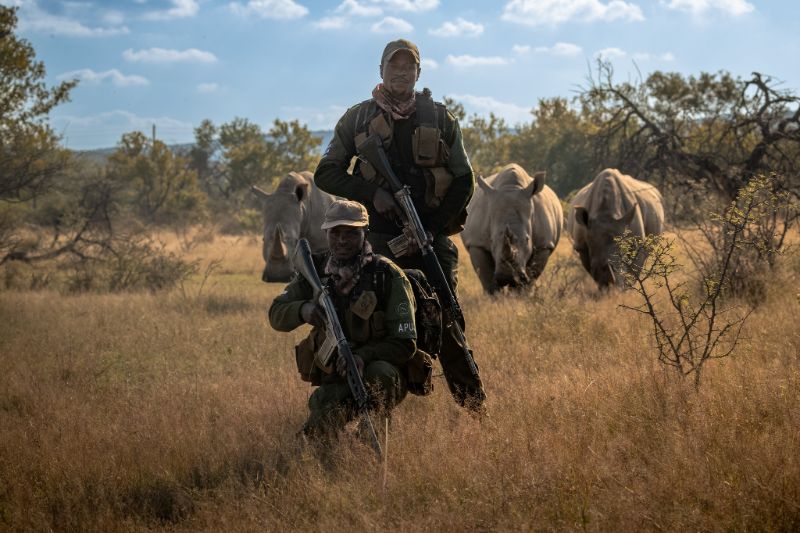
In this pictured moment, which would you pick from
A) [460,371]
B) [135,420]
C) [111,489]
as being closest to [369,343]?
[460,371]

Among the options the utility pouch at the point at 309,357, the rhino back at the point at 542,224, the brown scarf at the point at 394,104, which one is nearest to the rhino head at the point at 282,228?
the rhino back at the point at 542,224

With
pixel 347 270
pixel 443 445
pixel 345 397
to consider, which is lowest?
pixel 443 445

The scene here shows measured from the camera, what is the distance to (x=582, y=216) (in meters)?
9.62

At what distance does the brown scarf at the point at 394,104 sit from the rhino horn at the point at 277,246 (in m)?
4.90

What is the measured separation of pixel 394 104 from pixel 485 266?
4869mm

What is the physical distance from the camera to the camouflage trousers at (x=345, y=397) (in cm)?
475

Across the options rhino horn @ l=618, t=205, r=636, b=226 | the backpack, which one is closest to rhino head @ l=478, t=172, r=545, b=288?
rhino horn @ l=618, t=205, r=636, b=226

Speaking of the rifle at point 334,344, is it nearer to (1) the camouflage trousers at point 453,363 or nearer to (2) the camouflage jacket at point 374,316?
(2) the camouflage jacket at point 374,316

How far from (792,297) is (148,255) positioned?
9.97 metres

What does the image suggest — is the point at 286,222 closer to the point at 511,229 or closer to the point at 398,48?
the point at 511,229

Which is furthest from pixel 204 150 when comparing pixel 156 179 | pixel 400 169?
pixel 400 169

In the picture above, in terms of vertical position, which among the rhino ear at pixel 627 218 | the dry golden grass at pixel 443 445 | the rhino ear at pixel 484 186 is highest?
the rhino ear at pixel 484 186

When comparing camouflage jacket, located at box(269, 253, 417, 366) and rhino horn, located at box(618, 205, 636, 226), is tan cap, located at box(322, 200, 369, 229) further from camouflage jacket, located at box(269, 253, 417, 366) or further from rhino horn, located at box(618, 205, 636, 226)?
rhino horn, located at box(618, 205, 636, 226)

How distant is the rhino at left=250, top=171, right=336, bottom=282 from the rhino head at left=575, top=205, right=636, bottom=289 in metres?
3.21
